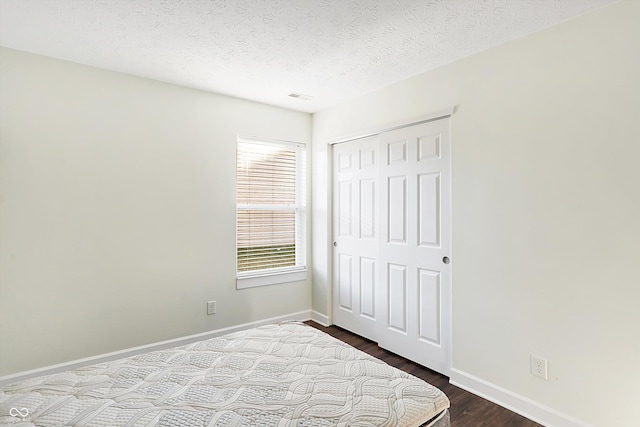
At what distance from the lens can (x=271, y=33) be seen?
2100 millimetres

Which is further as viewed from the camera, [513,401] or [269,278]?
[269,278]

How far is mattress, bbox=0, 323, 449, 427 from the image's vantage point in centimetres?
126

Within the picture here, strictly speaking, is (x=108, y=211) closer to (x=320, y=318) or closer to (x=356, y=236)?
(x=356, y=236)

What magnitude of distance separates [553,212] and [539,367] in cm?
97

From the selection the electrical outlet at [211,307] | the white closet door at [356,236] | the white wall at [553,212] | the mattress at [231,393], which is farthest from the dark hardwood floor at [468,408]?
the electrical outlet at [211,307]

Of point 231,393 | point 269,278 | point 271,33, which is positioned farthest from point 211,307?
point 271,33

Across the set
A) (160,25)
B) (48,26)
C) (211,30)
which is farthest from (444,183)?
(48,26)

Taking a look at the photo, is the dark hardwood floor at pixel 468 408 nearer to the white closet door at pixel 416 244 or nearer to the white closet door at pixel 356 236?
the white closet door at pixel 416 244

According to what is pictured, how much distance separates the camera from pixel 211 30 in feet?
6.76

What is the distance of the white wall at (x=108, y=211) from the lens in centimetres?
233

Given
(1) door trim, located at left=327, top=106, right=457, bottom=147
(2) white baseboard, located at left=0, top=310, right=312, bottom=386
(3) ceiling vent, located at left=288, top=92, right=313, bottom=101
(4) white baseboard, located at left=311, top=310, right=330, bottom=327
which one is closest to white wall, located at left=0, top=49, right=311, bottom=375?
(2) white baseboard, located at left=0, top=310, right=312, bottom=386

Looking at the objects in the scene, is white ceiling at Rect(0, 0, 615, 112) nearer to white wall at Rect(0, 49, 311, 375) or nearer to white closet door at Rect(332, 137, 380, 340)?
white wall at Rect(0, 49, 311, 375)

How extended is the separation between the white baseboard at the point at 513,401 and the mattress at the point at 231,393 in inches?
40.0

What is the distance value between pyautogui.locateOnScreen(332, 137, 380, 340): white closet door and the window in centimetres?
46
